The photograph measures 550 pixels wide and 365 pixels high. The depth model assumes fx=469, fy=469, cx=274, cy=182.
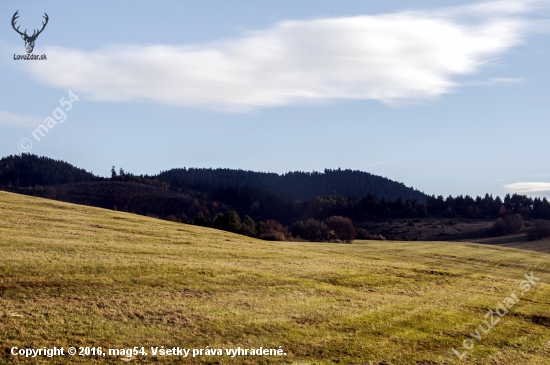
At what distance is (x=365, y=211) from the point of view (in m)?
196

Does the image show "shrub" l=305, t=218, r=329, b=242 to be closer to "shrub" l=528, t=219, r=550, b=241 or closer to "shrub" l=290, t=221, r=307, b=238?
"shrub" l=290, t=221, r=307, b=238

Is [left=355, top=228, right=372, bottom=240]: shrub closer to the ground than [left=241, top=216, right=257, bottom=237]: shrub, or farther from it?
closer to the ground

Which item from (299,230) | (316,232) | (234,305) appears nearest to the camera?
(234,305)

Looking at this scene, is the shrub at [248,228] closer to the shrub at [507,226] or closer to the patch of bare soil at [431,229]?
the patch of bare soil at [431,229]

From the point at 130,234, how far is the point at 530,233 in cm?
10963

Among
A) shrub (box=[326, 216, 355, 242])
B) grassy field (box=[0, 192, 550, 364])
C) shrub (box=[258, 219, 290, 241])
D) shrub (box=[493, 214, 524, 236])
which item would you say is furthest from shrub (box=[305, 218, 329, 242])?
grassy field (box=[0, 192, 550, 364])

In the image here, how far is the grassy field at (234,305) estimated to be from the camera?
1825 cm

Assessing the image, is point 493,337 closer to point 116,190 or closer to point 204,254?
point 204,254

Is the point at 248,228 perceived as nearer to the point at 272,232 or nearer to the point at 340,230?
the point at 272,232

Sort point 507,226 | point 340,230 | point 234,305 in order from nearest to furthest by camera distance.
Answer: point 234,305 → point 340,230 → point 507,226

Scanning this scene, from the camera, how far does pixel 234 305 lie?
2400 cm

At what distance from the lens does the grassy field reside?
1825 centimetres

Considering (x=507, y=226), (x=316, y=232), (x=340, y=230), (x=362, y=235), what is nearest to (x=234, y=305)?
(x=340, y=230)

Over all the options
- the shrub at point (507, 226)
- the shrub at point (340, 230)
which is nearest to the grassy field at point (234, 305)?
the shrub at point (340, 230)
